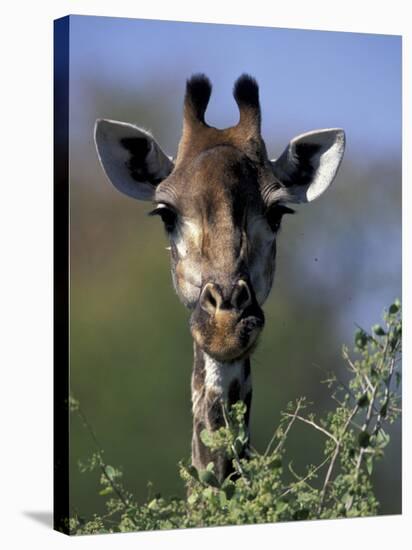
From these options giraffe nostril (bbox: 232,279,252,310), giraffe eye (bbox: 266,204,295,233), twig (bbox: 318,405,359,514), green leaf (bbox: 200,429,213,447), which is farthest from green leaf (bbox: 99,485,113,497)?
giraffe eye (bbox: 266,204,295,233)

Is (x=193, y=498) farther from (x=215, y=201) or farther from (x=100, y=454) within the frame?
(x=215, y=201)

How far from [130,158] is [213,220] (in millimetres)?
818

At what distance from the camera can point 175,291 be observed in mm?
11570

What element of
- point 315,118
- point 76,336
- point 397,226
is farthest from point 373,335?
point 76,336

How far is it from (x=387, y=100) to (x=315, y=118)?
2.68 feet

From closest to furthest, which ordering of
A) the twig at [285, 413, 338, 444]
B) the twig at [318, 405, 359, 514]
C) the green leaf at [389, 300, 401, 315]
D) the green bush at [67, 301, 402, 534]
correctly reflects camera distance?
the green bush at [67, 301, 402, 534], the twig at [285, 413, 338, 444], the twig at [318, 405, 359, 514], the green leaf at [389, 300, 401, 315]

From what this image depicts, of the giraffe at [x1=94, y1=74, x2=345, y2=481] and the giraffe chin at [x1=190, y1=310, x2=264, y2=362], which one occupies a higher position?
the giraffe at [x1=94, y1=74, x2=345, y2=481]

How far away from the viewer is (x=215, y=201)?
11.3 metres

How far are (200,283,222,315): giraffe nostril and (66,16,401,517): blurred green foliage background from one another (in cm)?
35

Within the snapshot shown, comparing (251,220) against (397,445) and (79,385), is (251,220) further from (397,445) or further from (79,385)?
(397,445)

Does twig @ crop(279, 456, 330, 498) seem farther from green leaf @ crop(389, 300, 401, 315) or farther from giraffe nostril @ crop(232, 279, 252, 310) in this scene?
giraffe nostril @ crop(232, 279, 252, 310)

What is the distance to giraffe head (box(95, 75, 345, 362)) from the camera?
11250 mm

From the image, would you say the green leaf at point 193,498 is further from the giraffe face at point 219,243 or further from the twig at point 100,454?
the giraffe face at point 219,243

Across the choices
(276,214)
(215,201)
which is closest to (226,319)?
(215,201)
